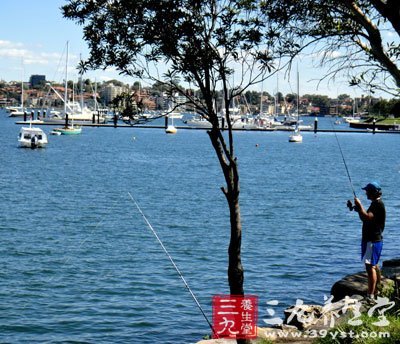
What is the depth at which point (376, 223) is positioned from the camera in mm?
11406

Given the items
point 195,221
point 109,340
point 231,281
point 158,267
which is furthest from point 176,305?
point 195,221

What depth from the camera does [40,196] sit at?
1658 inches

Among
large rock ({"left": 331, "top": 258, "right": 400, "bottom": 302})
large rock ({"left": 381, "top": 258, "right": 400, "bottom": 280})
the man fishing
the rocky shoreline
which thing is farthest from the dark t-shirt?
large rock ({"left": 381, "top": 258, "right": 400, "bottom": 280})

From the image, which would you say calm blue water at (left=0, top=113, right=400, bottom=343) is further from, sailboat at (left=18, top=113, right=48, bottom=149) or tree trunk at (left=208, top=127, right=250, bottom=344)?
sailboat at (left=18, top=113, right=48, bottom=149)

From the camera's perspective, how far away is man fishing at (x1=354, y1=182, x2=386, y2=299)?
11375 millimetres

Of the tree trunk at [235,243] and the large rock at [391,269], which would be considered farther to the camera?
the large rock at [391,269]

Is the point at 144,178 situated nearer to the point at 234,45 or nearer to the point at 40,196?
the point at 40,196

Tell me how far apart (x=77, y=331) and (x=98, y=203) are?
23899mm

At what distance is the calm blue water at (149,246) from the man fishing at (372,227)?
15.9 feet

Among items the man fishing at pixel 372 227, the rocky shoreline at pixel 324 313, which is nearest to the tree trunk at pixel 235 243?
the rocky shoreline at pixel 324 313

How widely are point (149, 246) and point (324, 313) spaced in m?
14.4

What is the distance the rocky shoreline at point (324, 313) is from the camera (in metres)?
10.9

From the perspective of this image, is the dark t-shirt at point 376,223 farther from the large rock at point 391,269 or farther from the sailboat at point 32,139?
the sailboat at point 32,139

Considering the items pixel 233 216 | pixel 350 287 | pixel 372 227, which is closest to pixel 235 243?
pixel 233 216
